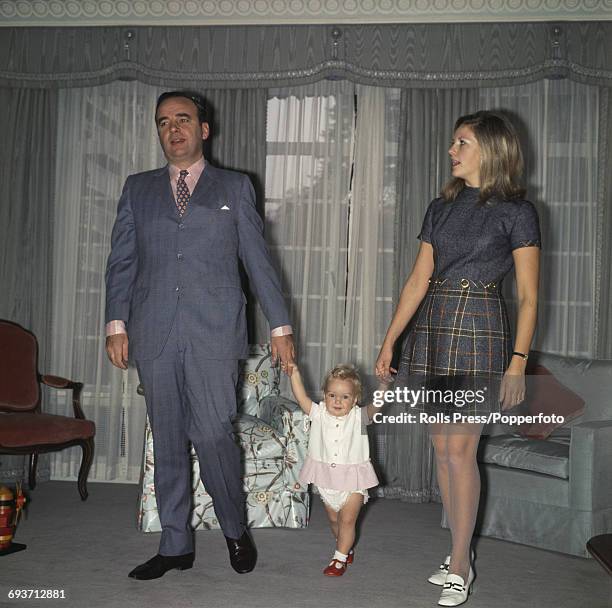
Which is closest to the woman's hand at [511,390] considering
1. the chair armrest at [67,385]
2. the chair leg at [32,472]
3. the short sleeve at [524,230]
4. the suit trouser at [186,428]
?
the short sleeve at [524,230]

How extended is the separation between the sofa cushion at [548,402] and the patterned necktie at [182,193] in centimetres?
205

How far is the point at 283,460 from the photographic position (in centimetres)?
392

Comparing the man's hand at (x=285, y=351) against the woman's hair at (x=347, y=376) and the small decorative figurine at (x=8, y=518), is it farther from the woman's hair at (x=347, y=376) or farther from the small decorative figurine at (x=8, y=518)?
the small decorative figurine at (x=8, y=518)

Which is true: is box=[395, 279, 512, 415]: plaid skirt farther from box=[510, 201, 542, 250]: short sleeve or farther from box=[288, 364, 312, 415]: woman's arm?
box=[288, 364, 312, 415]: woman's arm

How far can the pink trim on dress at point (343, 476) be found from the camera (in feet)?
9.98

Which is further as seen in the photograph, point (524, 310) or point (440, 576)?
point (440, 576)

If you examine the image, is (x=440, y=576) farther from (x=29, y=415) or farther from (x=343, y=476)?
(x=29, y=415)

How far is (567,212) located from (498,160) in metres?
2.48

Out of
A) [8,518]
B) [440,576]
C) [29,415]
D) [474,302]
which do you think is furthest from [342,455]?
[29,415]

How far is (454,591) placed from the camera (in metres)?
2.71

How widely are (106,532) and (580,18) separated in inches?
150

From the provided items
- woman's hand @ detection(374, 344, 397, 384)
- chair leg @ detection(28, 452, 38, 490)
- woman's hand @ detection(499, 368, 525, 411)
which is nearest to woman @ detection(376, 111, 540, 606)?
woman's hand @ detection(499, 368, 525, 411)

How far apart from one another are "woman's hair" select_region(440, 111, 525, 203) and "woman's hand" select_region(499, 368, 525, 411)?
0.57 meters

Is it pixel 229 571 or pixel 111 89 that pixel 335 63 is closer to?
pixel 111 89
